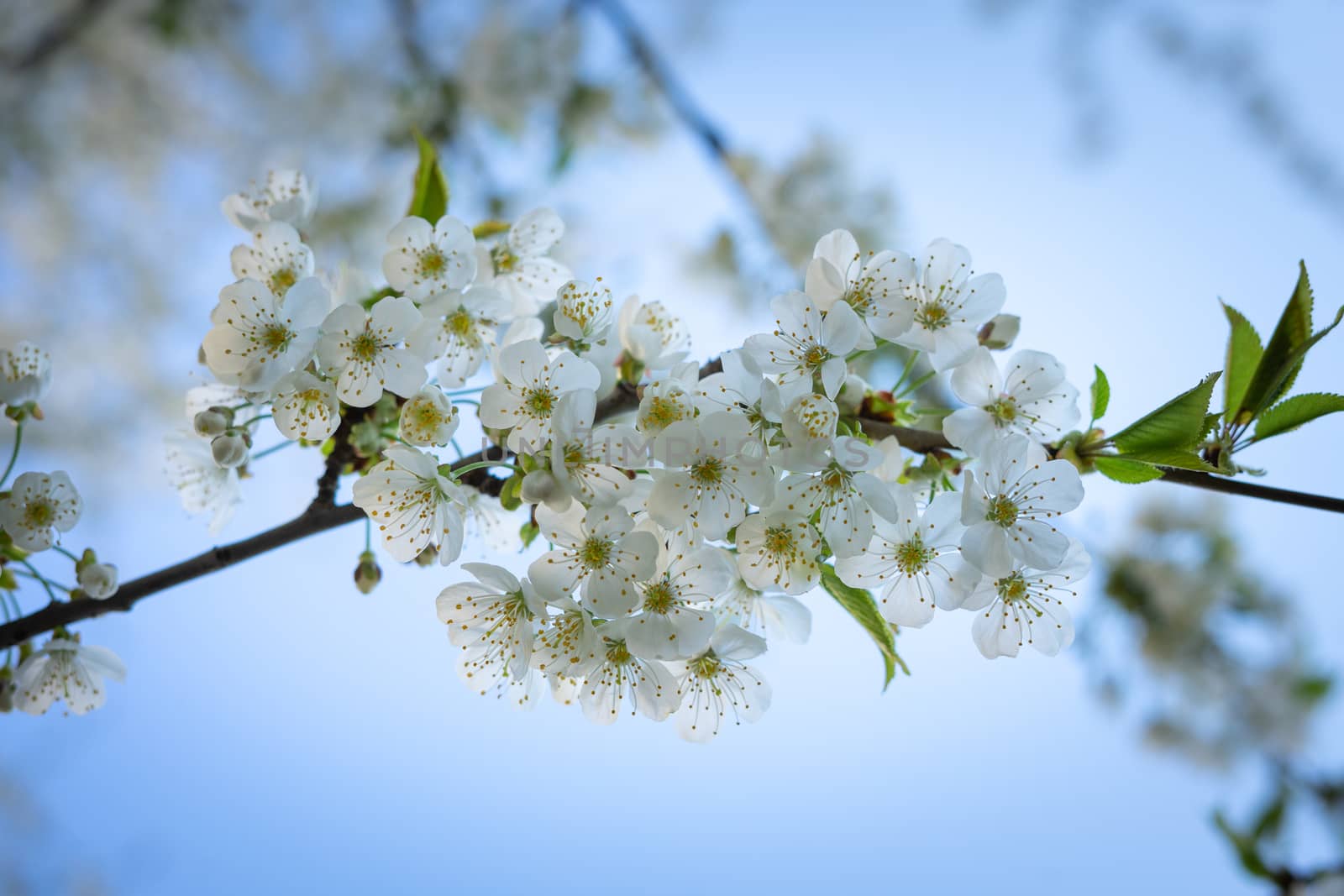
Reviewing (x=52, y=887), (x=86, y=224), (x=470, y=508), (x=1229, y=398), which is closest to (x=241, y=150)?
(x=86, y=224)

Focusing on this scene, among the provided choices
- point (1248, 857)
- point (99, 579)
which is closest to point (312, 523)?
point (99, 579)

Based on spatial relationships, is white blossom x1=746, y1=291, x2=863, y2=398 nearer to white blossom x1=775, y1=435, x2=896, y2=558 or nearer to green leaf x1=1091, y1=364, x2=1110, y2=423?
white blossom x1=775, y1=435, x2=896, y2=558

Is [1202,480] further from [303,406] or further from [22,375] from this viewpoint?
[22,375]

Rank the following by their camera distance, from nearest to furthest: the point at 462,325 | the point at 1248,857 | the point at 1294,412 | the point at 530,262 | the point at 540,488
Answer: the point at 540,488 → the point at 1294,412 → the point at 462,325 → the point at 530,262 → the point at 1248,857

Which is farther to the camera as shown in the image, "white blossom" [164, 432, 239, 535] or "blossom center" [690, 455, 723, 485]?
"white blossom" [164, 432, 239, 535]

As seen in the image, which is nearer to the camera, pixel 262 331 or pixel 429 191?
pixel 262 331

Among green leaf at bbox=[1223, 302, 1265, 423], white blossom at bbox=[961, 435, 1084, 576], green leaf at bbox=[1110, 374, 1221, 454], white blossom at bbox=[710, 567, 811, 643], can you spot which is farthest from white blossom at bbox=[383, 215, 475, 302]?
green leaf at bbox=[1223, 302, 1265, 423]

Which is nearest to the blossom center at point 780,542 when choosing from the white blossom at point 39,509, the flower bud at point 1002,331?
the flower bud at point 1002,331
